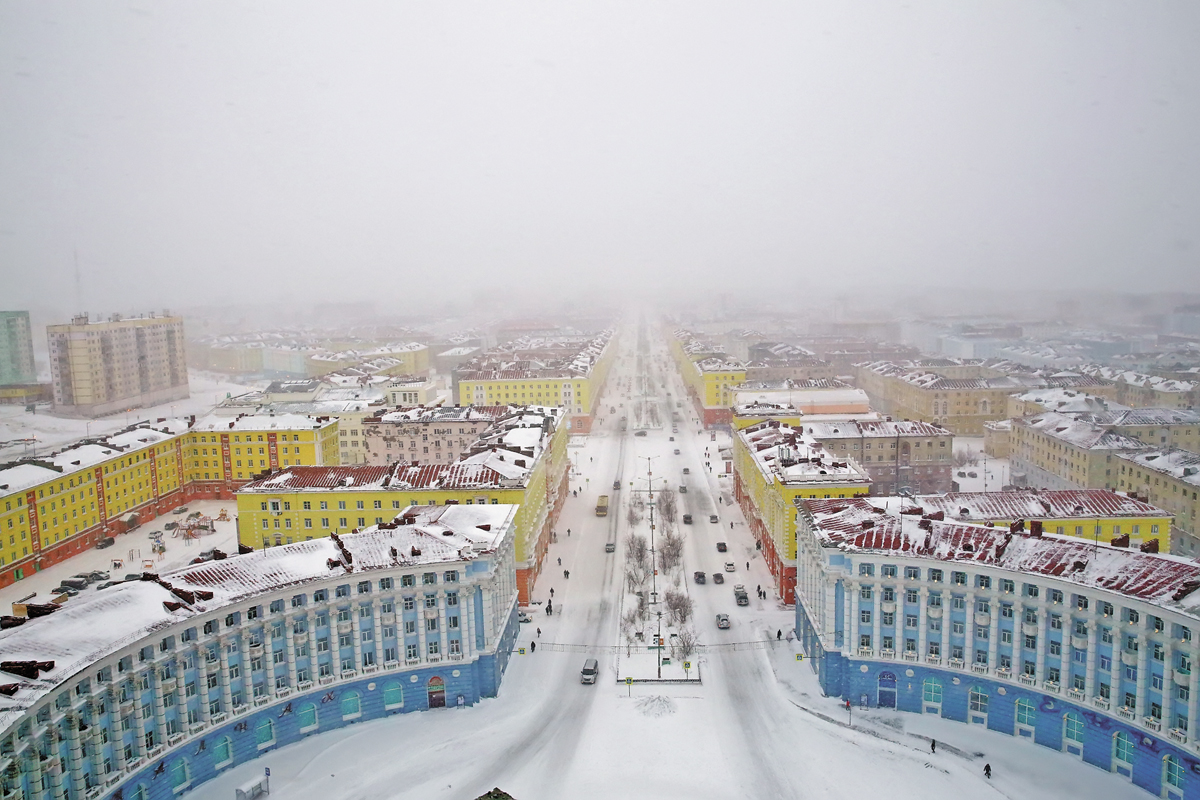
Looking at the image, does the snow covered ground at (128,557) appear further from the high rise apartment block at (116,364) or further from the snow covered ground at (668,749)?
the high rise apartment block at (116,364)

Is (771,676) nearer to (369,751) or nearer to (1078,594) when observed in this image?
(1078,594)

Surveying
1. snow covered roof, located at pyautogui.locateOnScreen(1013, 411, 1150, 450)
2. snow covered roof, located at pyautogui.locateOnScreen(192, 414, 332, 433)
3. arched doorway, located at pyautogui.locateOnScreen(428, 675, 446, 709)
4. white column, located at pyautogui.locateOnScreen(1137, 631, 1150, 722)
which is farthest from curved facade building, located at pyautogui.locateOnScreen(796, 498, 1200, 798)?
snow covered roof, located at pyautogui.locateOnScreen(192, 414, 332, 433)

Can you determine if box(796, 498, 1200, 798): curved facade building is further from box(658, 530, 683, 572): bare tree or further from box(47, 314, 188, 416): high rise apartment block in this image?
box(47, 314, 188, 416): high rise apartment block

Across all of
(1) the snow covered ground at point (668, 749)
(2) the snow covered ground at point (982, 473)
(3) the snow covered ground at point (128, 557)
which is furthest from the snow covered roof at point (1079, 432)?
(3) the snow covered ground at point (128, 557)

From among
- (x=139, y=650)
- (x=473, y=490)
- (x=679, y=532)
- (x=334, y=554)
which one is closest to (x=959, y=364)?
(x=679, y=532)

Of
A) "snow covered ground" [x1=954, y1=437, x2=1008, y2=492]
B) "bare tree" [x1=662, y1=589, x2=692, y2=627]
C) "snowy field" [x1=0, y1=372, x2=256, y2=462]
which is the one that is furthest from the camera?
"snowy field" [x1=0, y1=372, x2=256, y2=462]

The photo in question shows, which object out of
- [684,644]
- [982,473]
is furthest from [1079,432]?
[684,644]
